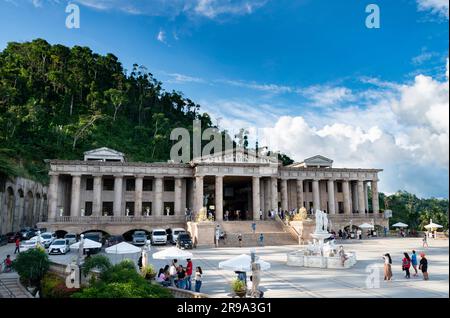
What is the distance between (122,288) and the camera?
496 inches

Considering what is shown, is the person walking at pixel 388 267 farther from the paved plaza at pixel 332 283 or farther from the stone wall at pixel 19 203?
the stone wall at pixel 19 203

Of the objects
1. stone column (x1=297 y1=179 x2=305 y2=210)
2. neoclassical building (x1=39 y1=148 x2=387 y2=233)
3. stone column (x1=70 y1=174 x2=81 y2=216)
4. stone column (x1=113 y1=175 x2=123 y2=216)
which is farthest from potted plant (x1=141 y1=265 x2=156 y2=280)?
stone column (x1=297 y1=179 x2=305 y2=210)

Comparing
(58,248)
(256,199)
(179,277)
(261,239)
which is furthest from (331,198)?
(179,277)

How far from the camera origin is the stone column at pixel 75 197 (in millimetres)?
47194

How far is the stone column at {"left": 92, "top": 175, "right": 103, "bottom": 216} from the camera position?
47619 mm

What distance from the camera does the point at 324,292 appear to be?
1499 centimetres

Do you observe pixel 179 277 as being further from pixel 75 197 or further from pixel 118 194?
pixel 75 197

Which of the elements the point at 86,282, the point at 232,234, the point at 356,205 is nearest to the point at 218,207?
the point at 232,234

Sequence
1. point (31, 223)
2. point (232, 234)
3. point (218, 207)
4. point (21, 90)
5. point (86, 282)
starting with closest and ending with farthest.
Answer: point (86, 282) < point (232, 234) < point (218, 207) < point (31, 223) < point (21, 90)

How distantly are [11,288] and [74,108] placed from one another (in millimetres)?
76375

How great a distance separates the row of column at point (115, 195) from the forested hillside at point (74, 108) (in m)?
15.0
